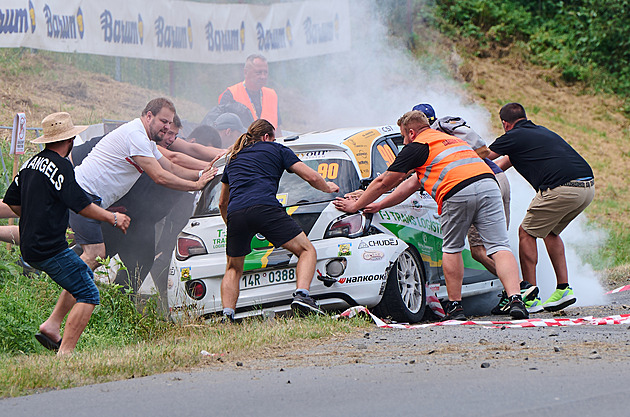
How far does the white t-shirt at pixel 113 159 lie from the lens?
26.8ft

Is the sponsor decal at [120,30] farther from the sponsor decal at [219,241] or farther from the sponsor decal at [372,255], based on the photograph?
the sponsor decal at [372,255]

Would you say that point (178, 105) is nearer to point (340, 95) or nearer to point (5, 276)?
point (340, 95)

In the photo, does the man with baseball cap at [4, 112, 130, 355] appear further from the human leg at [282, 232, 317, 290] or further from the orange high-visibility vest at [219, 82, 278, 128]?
the orange high-visibility vest at [219, 82, 278, 128]

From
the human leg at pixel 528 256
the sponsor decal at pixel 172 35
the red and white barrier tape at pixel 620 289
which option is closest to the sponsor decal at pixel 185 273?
the human leg at pixel 528 256

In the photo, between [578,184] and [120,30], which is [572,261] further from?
[120,30]

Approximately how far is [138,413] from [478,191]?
153 inches

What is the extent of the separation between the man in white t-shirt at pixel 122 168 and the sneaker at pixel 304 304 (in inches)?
64.4

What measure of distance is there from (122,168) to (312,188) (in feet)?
6.09

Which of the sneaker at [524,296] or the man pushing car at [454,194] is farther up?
the man pushing car at [454,194]

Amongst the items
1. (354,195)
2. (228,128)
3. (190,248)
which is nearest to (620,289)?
(354,195)

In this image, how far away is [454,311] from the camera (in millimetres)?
7449

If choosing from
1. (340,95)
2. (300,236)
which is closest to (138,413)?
(300,236)

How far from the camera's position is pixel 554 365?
16.8 feet

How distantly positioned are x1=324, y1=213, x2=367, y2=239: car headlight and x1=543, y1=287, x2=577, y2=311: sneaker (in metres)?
1.83
